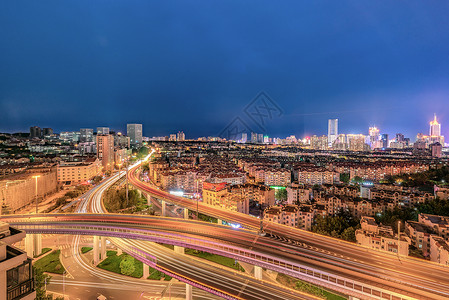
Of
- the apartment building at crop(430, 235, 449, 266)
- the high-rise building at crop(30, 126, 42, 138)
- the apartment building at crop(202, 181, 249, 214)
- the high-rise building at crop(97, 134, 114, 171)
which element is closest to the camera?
the apartment building at crop(430, 235, 449, 266)

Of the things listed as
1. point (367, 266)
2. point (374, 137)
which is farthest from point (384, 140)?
point (367, 266)

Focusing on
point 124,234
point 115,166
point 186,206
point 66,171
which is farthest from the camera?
point 115,166

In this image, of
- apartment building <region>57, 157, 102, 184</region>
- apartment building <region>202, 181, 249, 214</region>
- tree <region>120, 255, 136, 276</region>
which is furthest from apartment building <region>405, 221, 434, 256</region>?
apartment building <region>57, 157, 102, 184</region>

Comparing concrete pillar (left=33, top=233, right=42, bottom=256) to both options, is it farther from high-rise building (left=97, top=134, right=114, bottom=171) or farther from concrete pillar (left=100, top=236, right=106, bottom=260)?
high-rise building (left=97, top=134, right=114, bottom=171)

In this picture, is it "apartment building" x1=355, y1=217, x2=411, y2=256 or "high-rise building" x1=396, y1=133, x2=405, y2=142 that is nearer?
"apartment building" x1=355, y1=217, x2=411, y2=256

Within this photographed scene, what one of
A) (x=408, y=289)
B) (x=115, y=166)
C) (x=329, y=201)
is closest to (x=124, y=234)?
(x=408, y=289)

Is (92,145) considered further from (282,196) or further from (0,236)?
(0,236)

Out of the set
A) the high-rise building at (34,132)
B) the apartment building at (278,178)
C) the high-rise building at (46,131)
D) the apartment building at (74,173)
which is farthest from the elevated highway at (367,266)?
the high-rise building at (46,131)
